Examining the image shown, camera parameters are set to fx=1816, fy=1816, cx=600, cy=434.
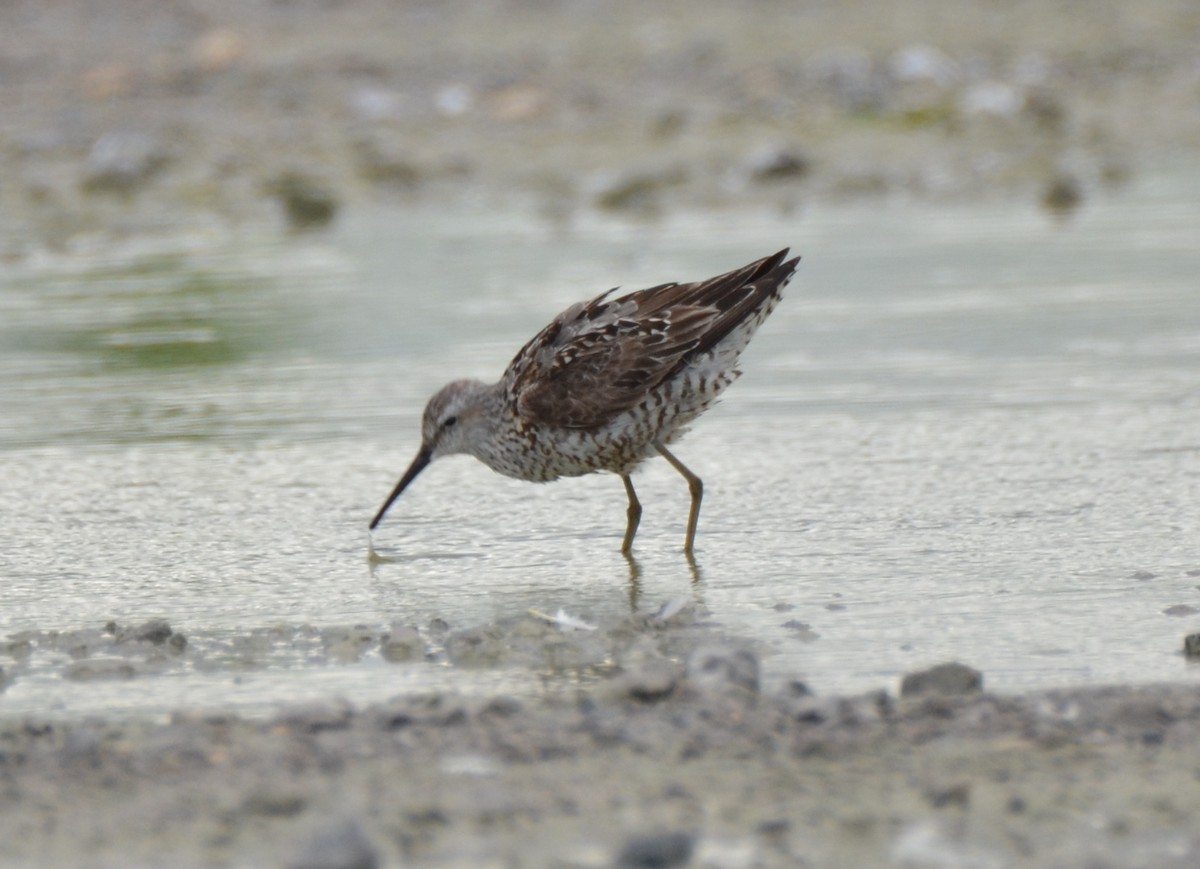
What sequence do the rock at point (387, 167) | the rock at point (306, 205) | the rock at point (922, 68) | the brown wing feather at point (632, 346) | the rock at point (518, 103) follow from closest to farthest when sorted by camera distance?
1. the brown wing feather at point (632, 346)
2. the rock at point (306, 205)
3. the rock at point (387, 167)
4. the rock at point (518, 103)
5. the rock at point (922, 68)

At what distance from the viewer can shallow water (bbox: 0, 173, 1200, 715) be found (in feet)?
18.5

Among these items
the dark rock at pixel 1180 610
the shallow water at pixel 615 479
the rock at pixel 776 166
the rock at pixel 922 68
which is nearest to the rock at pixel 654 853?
the shallow water at pixel 615 479

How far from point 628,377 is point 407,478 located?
1036 mm

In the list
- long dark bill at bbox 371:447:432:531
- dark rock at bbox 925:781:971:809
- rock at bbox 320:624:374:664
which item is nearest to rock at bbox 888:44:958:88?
long dark bill at bbox 371:447:432:531

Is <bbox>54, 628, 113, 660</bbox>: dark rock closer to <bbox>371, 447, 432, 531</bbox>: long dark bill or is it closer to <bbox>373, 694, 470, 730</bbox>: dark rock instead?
<bbox>373, 694, 470, 730</bbox>: dark rock

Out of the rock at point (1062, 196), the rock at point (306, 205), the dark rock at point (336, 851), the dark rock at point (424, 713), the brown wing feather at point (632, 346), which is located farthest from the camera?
the rock at point (306, 205)

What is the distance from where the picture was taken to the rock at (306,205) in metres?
15.0

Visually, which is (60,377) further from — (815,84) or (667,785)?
(815,84)

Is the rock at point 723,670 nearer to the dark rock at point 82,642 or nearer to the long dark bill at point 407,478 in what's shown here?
the dark rock at point 82,642

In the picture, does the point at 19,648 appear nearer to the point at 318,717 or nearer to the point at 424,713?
the point at 318,717

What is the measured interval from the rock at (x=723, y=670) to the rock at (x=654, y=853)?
1124 millimetres

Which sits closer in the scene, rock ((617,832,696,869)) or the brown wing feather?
rock ((617,832,696,869))

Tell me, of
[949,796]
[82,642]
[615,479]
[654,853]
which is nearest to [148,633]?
[82,642]

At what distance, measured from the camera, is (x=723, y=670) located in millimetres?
4973
